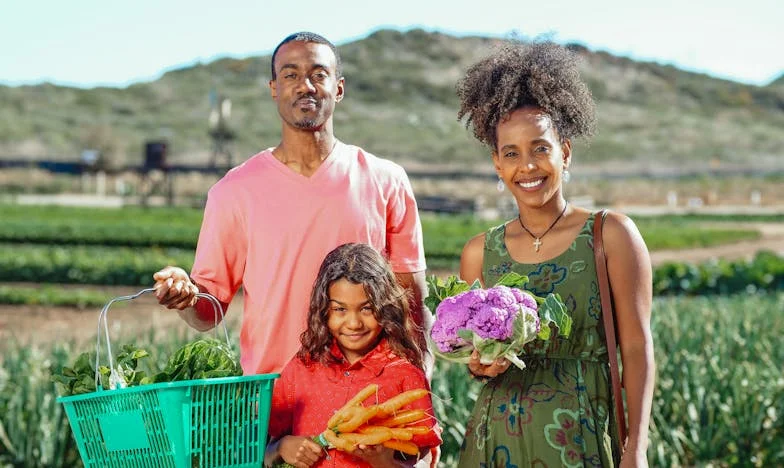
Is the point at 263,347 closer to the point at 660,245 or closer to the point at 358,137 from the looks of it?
the point at 660,245

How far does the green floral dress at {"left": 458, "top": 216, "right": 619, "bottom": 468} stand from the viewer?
2855 mm

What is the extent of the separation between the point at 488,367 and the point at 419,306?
54 cm

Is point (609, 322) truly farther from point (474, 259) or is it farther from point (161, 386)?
point (161, 386)

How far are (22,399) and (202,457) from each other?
3.39 m

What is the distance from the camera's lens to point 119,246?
2092cm

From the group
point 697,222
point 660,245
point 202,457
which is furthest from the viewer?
point 697,222

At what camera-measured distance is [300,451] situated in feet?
9.36

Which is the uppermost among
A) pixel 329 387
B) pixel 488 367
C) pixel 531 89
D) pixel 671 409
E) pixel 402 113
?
pixel 402 113

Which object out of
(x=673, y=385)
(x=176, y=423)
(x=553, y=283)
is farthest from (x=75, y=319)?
(x=176, y=423)

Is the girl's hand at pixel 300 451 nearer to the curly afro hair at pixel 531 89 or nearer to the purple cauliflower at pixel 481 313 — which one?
the purple cauliflower at pixel 481 313

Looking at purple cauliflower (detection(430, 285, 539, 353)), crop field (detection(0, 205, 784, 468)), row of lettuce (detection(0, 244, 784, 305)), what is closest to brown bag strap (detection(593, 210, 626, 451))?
purple cauliflower (detection(430, 285, 539, 353))

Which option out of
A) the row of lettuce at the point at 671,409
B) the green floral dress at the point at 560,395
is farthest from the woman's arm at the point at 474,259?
the row of lettuce at the point at 671,409

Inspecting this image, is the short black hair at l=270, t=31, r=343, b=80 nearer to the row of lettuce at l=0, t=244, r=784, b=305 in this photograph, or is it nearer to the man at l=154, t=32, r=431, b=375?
the man at l=154, t=32, r=431, b=375

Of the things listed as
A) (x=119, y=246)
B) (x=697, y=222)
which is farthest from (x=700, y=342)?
(x=697, y=222)
